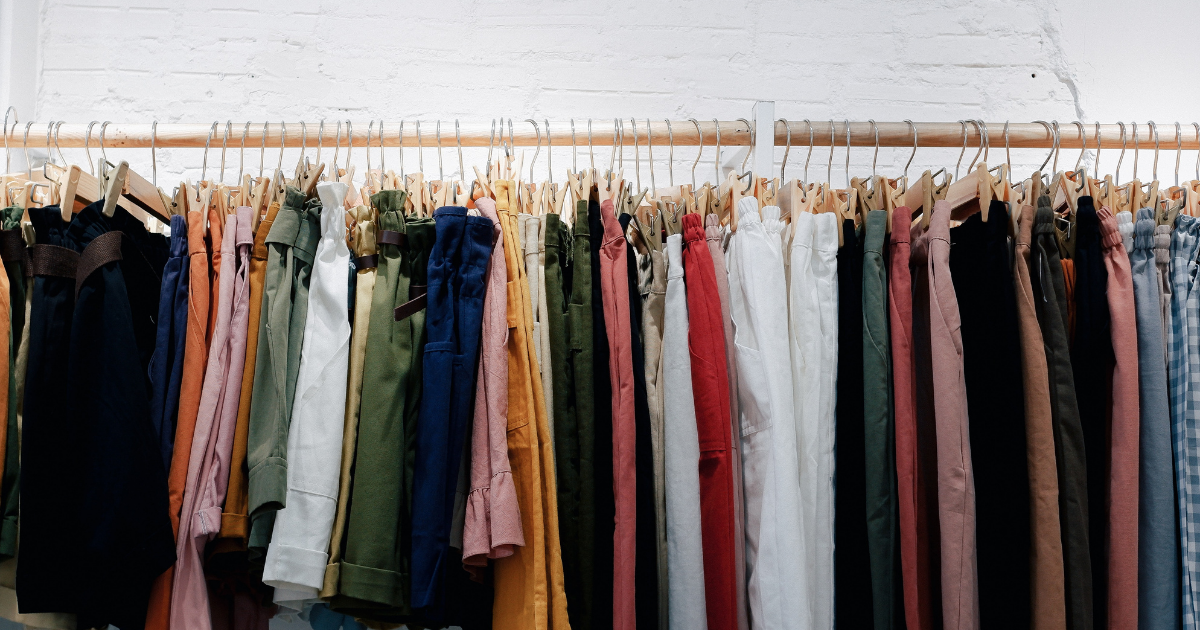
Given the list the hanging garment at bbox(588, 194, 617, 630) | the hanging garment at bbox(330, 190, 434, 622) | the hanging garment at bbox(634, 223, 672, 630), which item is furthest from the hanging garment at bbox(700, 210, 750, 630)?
the hanging garment at bbox(330, 190, 434, 622)

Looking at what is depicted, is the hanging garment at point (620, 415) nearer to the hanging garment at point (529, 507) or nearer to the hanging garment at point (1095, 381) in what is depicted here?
the hanging garment at point (529, 507)

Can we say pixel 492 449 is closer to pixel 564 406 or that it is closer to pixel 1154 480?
pixel 564 406

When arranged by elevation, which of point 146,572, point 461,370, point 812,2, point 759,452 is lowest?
point 146,572

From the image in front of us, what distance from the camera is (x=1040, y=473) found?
46.9 inches

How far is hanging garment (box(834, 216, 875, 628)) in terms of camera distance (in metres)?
1.23

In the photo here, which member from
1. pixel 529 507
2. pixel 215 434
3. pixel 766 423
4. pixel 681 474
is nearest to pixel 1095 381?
pixel 766 423

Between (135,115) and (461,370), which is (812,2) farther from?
(135,115)

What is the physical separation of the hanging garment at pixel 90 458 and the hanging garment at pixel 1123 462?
1.45 m

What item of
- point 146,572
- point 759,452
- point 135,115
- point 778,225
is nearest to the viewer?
point 146,572

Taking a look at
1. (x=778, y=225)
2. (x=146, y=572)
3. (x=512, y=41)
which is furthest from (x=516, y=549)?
(x=512, y=41)

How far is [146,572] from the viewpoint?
1111 mm

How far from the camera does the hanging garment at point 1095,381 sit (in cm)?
125

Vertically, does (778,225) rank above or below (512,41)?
below

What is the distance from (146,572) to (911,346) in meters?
1.24
